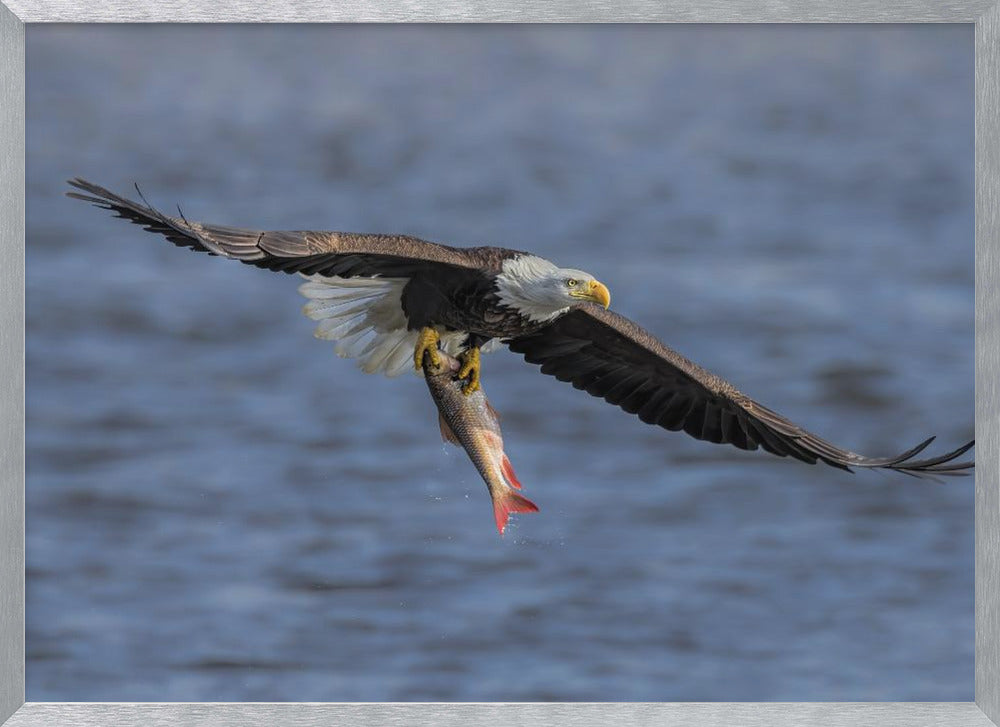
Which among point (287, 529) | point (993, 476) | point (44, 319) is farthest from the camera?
point (287, 529)

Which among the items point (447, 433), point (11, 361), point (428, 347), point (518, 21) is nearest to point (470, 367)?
point (428, 347)

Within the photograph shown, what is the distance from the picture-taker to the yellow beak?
5133 millimetres

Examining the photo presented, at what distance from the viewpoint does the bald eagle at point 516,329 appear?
4898 mm

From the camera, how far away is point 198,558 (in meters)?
5.42

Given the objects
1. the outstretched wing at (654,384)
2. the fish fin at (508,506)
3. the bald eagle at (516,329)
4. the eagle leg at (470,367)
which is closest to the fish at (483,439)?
the fish fin at (508,506)

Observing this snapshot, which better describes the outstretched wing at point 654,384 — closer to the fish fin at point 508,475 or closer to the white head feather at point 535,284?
the white head feather at point 535,284

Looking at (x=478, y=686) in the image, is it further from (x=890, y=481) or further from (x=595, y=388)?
(x=890, y=481)

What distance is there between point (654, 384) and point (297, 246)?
1.16 metres

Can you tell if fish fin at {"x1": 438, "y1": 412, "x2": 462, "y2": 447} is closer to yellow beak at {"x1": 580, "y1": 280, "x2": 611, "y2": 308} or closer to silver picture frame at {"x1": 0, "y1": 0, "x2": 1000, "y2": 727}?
yellow beak at {"x1": 580, "y1": 280, "x2": 611, "y2": 308}

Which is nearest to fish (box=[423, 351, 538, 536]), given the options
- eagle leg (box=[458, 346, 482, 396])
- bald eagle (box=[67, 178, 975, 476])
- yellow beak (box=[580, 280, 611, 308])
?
eagle leg (box=[458, 346, 482, 396])

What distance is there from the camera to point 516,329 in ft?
17.2

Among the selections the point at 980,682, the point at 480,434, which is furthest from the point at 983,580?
the point at 480,434

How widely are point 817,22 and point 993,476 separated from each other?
0.91 m

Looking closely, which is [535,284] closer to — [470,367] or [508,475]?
[470,367]
